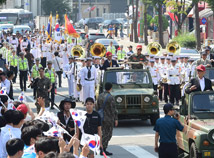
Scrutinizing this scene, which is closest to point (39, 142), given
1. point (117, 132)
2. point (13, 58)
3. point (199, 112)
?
point (199, 112)

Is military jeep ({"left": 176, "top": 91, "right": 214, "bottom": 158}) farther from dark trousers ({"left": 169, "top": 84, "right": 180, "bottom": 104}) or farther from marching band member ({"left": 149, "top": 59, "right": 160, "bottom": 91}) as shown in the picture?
marching band member ({"left": 149, "top": 59, "right": 160, "bottom": 91})

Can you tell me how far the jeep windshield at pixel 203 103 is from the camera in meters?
13.5

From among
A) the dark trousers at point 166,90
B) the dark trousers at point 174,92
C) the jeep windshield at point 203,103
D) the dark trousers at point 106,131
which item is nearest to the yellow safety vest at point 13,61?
the dark trousers at point 166,90

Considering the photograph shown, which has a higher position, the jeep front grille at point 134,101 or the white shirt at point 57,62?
the white shirt at point 57,62

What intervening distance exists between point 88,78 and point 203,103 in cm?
1004

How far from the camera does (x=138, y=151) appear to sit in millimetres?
15625

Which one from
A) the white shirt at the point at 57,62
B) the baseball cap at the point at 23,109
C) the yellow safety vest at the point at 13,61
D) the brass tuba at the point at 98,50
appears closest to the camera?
the baseball cap at the point at 23,109

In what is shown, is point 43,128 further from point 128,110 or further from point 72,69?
point 72,69

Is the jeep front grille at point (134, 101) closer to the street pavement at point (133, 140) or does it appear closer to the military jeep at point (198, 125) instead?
the street pavement at point (133, 140)

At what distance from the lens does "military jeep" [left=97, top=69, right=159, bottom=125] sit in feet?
63.5

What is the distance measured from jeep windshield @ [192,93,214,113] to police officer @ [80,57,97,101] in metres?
9.72

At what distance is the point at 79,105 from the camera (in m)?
25.2

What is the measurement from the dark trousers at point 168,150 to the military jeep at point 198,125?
95cm

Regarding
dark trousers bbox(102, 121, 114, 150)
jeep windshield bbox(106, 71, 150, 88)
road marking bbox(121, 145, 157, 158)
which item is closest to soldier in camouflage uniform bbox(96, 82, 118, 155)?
dark trousers bbox(102, 121, 114, 150)
